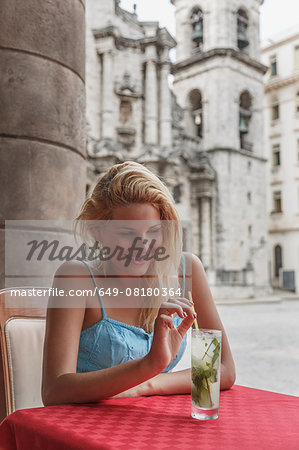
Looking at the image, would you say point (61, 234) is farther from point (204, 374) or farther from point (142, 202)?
point (204, 374)

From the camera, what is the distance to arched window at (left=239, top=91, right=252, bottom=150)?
79.3 ft

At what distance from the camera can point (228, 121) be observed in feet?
75.0

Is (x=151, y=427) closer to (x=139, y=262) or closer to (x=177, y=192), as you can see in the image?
(x=139, y=262)

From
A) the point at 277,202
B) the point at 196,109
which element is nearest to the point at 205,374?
the point at 196,109

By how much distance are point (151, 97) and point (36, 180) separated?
19.1m

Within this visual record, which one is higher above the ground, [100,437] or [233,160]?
[233,160]

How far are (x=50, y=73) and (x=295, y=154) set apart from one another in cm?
2793

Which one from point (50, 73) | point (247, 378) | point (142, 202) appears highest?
point (50, 73)

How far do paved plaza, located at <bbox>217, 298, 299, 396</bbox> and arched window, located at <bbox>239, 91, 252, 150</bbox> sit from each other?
1332 centimetres

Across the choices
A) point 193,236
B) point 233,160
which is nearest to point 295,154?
point 233,160

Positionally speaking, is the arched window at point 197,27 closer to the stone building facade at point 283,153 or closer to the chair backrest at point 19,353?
the stone building facade at point 283,153

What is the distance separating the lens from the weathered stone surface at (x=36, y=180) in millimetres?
2426

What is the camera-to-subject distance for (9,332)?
1.79 metres

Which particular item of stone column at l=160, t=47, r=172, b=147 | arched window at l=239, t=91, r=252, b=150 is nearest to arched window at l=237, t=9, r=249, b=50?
arched window at l=239, t=91, r=252, b=150
